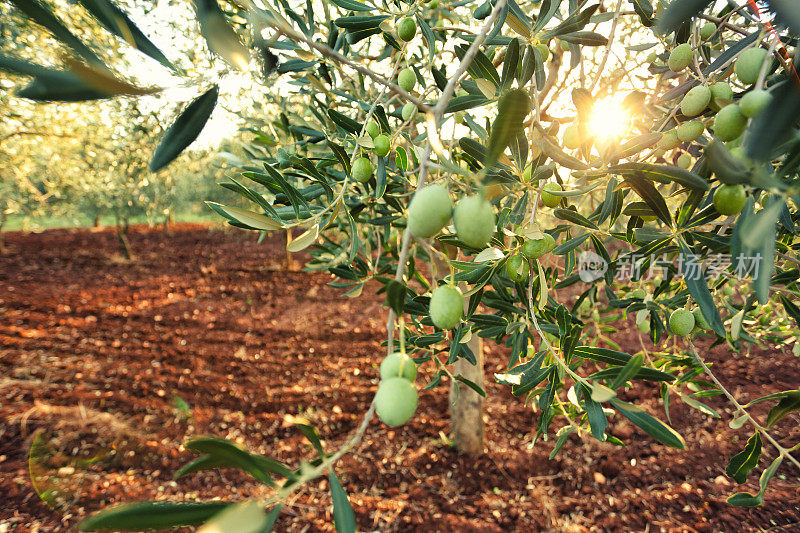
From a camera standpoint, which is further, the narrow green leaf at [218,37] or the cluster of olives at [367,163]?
the cluster of olives at [367,163]

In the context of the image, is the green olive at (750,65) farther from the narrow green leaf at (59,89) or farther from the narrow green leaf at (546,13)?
the narrow green leaf at (59,89)

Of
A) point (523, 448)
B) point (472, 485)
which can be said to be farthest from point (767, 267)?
point (523, 448)

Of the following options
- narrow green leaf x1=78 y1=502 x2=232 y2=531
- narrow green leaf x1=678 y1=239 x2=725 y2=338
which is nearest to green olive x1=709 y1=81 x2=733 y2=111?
narrow green leaf x1=678 y1=239 x2=725 y2=338

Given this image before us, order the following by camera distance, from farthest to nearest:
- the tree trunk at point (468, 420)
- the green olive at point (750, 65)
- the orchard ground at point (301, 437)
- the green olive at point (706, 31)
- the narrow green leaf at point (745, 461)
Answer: the tree trunk at point (468, 420) < the orchard ground at point (301, 437) < the green olive at point (706, 31) < the narrow green leaf at point (745, 461) < the green olive at point (750, 65)

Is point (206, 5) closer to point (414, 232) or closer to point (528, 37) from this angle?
point (414, 232)

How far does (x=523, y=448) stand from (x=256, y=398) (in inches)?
93.8

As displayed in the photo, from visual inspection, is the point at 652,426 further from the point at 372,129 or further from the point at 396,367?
the point at 372,129

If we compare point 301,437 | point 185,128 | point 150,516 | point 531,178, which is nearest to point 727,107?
point 531,178

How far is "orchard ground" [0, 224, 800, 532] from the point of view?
7.89 feet

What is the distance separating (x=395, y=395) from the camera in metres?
0.47

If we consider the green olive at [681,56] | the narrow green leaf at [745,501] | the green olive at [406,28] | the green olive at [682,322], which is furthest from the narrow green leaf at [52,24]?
the narrow green leaf at [745,501]

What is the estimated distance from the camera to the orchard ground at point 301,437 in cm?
241

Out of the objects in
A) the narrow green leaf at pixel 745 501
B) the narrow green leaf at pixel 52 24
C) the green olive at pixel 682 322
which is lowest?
the narrow green leaf at pixel 745 501

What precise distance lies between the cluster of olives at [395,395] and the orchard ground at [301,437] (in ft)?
6.29
